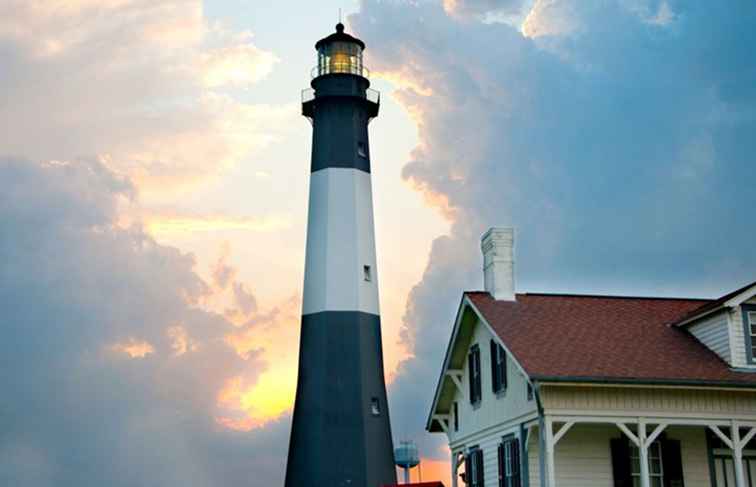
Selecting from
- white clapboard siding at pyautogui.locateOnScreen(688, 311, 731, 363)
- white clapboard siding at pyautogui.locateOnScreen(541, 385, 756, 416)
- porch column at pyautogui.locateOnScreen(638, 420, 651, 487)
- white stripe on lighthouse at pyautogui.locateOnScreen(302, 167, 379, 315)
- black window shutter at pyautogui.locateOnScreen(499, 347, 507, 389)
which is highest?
white stripe on lighthouse at pyautogui.locateOnScreen(302, 167, 379, 315)

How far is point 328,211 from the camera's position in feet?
125

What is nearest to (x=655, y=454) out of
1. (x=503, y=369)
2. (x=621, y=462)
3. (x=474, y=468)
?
(x=621, y=462)

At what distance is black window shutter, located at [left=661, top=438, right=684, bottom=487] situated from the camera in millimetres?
24844

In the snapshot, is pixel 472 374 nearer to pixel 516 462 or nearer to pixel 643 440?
pixel 516 462

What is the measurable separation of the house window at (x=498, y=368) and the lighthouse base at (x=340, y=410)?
9.67 meters

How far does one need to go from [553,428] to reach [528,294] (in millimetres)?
5526

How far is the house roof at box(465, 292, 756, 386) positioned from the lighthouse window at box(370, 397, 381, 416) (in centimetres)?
932

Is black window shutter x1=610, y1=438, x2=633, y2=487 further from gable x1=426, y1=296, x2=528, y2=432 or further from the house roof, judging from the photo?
gable x1=426, y1=296, x2=528, y2=432

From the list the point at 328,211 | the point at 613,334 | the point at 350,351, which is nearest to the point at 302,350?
the point at 350,351

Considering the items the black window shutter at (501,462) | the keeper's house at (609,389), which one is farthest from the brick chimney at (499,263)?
the black window shutter at (501,462)

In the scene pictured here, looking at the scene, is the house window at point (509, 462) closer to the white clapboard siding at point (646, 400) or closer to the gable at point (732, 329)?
the white clapboard siding at point (646, 400)

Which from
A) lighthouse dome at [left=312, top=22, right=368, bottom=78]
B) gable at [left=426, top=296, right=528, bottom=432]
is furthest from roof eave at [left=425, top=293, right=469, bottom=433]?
lighthouse dome at [left=312, top=22, right=368, bottom=78]

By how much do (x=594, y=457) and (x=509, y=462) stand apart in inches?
87.0

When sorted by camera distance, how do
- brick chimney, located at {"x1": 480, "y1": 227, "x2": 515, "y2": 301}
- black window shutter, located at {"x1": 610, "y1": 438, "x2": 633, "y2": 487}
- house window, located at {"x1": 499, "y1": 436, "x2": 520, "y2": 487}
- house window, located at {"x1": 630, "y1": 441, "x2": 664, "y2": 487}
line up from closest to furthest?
black window shutter, located at {"x1": 610, "y1": 438, "x2": 633, "y2": 487}
house window, located at {"x1": 630, "y1": 441, "x2": 664, "y2": 487}
house window, located at {"x1": 499, "y1": 436, "x2": 520, "y2": 487}
brick chimney, located at {"x1": 480, "y1": 227, "x2": 515, "y2": 301}
